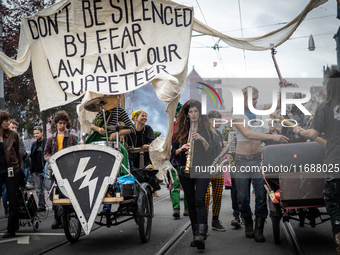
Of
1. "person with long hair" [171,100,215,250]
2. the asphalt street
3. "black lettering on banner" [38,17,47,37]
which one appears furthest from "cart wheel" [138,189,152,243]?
"black lettering on banner" [38,17,47,37]

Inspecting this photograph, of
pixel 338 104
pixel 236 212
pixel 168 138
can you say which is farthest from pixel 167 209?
pixel 338 104

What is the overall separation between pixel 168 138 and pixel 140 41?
1.60 m

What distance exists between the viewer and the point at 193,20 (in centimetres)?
638

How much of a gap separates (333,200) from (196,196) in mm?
1748

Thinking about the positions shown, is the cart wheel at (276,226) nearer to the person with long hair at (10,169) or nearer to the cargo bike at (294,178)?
→ the cargo bike at (294,178)

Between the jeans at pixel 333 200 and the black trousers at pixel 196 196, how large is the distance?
1.58 meters

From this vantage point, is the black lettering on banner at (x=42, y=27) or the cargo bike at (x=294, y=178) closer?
the cargo bike at (x=294, y=178)

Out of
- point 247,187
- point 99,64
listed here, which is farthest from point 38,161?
point 247,187

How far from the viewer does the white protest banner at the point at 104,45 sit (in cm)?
635

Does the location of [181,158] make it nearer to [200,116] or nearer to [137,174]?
[200,116]

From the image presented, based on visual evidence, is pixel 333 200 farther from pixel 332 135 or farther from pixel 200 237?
pixel 200 237

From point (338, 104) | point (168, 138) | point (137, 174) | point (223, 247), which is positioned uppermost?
point (338, 104)

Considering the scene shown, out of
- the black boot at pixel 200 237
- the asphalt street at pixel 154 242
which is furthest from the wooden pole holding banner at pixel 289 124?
the black boot at pixel 200 237

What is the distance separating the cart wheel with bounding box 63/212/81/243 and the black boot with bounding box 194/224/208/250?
178 centimetres
